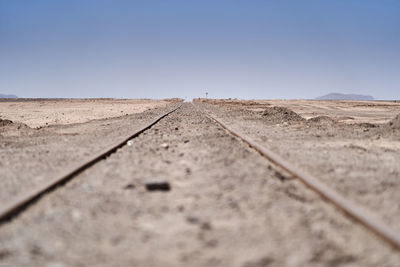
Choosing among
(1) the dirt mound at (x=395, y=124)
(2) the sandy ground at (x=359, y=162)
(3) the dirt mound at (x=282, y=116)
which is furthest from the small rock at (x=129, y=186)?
(3) the dirt mound at (x=282, y=116)

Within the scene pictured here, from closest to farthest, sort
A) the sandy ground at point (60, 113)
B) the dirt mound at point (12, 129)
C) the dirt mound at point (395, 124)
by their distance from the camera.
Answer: the dirt mound at point (395, 124) < the dirt mound at point (12, 129) < the sandy ground at point (60, 113)

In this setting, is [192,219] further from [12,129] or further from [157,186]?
[12,129]

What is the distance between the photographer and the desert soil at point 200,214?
2061 millimetres

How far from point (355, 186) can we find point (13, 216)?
3.21 m

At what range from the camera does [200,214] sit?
275 cm

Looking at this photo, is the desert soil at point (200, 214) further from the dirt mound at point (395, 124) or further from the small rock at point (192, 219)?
the dirt mound at point (395, 124)

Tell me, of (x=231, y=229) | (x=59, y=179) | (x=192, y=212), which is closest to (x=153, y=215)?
(x=192, y=212)

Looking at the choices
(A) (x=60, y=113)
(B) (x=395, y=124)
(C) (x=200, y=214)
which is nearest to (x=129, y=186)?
(C) (x=200, y=214)

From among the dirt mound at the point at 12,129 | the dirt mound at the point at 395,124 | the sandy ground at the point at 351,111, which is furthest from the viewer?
the sandy ground at the point at 351,111

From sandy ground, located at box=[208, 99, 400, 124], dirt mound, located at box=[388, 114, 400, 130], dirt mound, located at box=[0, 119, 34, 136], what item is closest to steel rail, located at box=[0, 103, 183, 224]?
dirt mound, located at box=[0, 119, 34, 136]

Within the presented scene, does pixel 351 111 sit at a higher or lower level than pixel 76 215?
higher

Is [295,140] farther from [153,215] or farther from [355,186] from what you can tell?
[153,215]

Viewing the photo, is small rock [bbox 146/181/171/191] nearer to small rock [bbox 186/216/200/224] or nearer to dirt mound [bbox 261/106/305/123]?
small rock [bbox 186/216/200/224]

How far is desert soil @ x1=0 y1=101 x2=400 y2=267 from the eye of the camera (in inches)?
81.1
